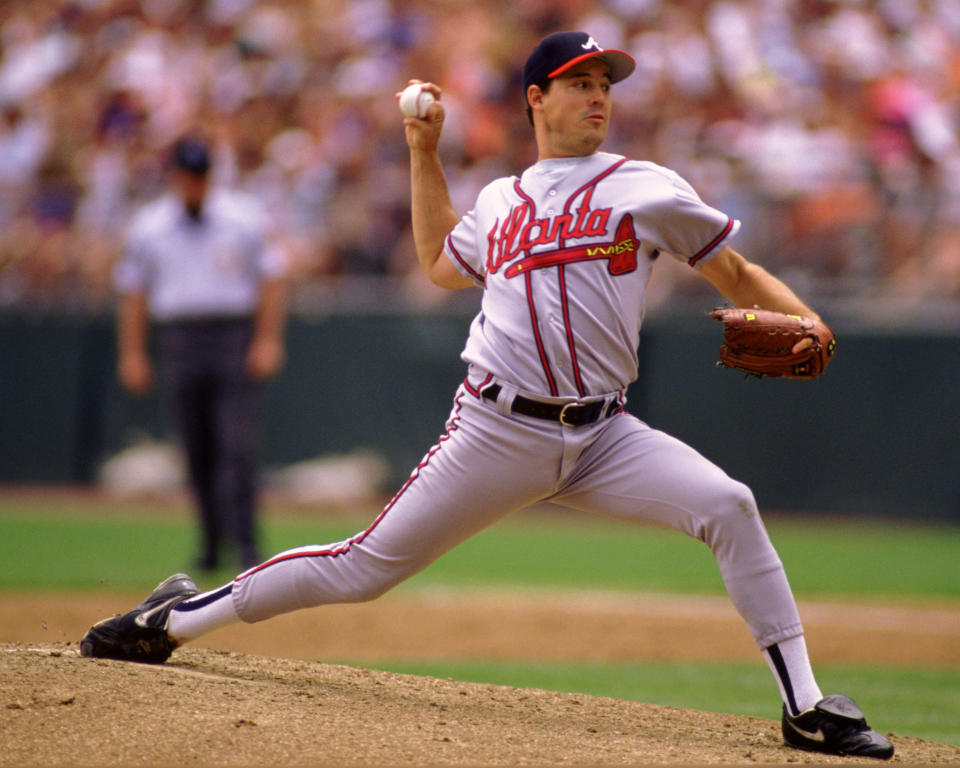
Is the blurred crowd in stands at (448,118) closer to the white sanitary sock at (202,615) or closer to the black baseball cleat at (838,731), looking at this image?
the black baseball cleat at (838,731)

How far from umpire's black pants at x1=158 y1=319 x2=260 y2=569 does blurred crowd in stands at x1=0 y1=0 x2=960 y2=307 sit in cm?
410

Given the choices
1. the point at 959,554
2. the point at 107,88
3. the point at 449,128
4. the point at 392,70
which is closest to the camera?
the point at 959,554

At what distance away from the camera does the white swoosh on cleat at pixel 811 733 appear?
3.58 meters

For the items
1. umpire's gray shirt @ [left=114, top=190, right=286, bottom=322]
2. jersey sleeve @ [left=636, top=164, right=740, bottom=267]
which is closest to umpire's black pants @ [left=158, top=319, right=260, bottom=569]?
umpire's gray shirt @ [left=114, top=190, right=286, bottom=322]

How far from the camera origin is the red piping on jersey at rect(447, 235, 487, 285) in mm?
3996

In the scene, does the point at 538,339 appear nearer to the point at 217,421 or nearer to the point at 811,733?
the point at 811,733

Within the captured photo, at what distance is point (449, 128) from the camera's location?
487 inches

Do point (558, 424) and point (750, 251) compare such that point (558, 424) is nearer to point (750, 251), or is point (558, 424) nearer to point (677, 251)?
point (677, 251)

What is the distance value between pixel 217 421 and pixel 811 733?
4774 mm

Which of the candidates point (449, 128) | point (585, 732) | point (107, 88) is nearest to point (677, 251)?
point (585, 732)

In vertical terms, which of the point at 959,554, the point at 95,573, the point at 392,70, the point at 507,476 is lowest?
the point at 959,554

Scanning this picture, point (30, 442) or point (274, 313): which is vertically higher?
point (274, 313)

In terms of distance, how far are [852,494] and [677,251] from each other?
7.24 m

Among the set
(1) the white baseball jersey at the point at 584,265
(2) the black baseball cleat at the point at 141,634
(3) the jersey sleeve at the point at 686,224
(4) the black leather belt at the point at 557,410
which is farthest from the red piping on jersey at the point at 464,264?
(2) the black baseball cleat at the point at 141,634
